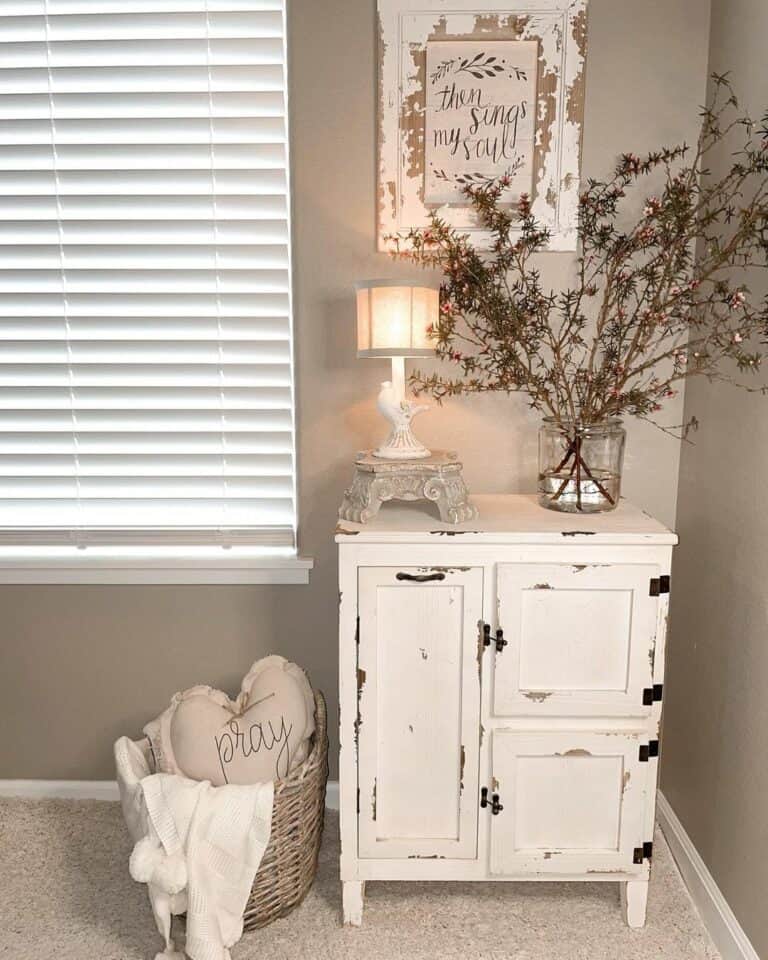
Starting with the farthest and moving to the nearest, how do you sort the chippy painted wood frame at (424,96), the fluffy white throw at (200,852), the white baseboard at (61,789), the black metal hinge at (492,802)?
the white baseboard at (61,789), the chippy painted wood frame at (424,96), the black metal hinge at (492,802), the fluffy white throw at (200,852)

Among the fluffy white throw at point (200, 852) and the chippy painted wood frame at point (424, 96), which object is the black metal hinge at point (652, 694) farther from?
the chippy painted wood frame at point (424, 96)

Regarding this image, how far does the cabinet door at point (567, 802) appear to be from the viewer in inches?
69.0

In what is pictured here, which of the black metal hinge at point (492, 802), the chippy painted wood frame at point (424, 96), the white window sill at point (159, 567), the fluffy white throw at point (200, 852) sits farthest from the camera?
the white window sill at point (159, 567)

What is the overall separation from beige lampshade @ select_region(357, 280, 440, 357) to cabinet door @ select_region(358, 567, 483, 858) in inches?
20.5

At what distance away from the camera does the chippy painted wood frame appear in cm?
202

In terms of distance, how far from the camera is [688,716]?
2.09m

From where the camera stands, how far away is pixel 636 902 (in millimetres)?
1822

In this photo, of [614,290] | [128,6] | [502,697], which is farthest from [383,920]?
[128,6]

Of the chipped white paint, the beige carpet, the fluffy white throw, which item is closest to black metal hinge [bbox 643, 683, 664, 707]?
the beige carpet

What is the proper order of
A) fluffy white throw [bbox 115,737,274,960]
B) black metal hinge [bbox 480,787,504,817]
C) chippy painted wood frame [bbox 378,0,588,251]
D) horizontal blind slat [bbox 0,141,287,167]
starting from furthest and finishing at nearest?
horizontal blind slat [bbox 0,141,287,167] → chippy painted wood frame [bbox 378,0,588,251] → black metal hinge [bbox 480,787,504,817] → fluffy white throw [bbox 115,737,274,960]

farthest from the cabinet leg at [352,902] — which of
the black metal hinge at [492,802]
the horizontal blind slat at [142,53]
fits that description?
the horizontal blind slat at [142,53]

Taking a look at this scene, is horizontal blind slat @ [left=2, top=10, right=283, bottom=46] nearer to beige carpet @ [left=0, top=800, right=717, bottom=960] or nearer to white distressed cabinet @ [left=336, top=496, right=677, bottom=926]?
white distressed cabinet @ [left=336, top=496, right=677, bottom=926]

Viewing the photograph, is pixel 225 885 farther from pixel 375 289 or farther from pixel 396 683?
pixel 375 289

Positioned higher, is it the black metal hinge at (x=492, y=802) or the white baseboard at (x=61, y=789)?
the black metal hinge at (x=492, y=802)
